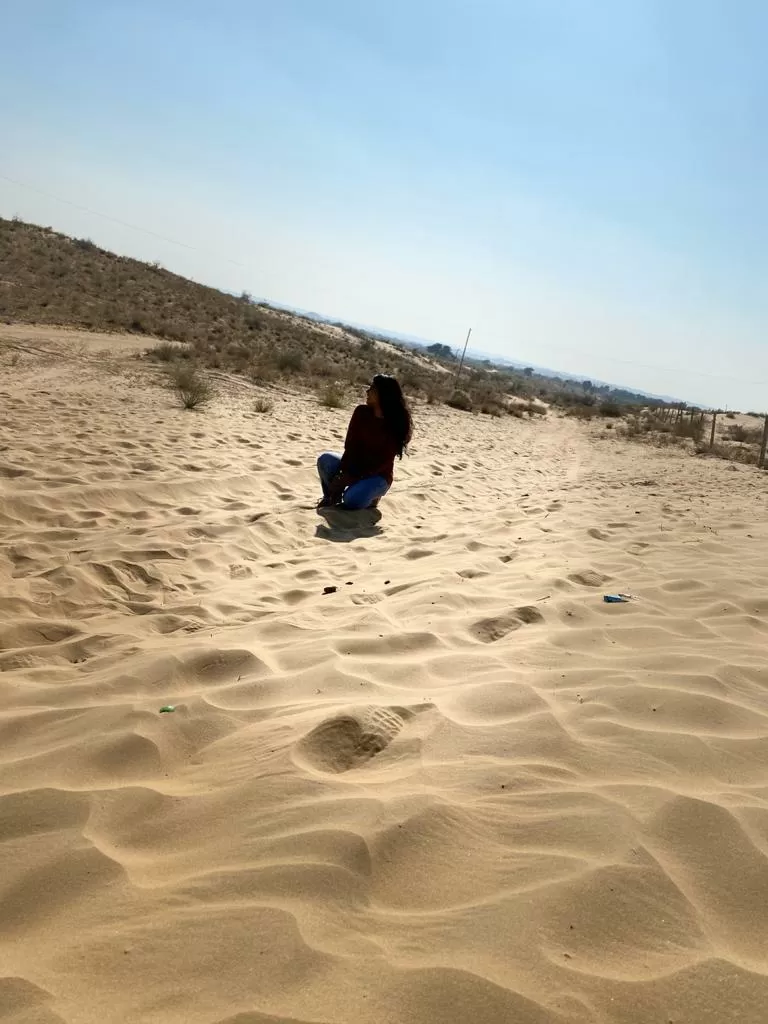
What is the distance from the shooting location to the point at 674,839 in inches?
65.1

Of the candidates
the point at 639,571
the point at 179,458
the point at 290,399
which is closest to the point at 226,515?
the point at 179,458

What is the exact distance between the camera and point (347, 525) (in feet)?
18.5

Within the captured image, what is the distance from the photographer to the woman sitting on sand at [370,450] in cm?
578

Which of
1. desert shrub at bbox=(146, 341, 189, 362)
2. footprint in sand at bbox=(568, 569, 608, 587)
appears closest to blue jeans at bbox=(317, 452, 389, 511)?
footprint in sand at bbox=(568, 569, 608, 587)

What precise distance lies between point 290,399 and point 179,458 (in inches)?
250

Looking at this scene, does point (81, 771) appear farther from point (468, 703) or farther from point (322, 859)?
point (468, 703)

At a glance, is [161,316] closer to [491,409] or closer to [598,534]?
[491,409]

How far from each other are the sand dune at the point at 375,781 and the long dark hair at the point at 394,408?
1.49 m

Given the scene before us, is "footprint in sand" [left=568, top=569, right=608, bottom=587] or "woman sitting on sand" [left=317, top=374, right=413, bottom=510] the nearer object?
"footprint in sand" [left=568, top=569, right=608, bottom=587]

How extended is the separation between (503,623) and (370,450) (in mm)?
2928

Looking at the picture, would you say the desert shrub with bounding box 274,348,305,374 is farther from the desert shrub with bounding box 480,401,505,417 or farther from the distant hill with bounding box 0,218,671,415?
→ the desert shrub with bounding box 480,401,505,417

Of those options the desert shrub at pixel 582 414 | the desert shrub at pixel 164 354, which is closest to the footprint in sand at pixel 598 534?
the desert shrub at pixel 164 354

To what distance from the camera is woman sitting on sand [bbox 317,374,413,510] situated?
228 inches

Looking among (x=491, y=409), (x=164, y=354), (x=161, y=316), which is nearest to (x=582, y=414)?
(x=491, y=409)
